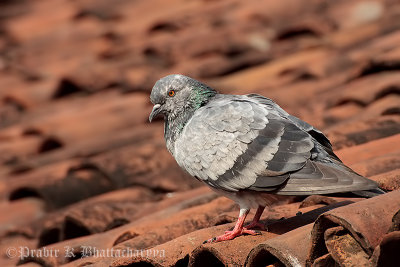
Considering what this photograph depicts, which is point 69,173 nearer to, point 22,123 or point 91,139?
point 91,139

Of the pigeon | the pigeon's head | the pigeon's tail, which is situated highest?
the pigeon's head

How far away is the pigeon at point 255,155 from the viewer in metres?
3.49

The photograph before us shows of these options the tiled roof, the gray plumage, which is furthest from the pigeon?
the tiled roof

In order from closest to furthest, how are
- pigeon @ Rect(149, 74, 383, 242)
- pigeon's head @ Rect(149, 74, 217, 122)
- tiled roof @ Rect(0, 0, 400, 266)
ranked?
tiled roof @ Rect(0, 0, 400, 266) < pigeon @ Rect(149, 74, 383, 242) < pigeon's head @ Rect(149, 74, 217, 122)

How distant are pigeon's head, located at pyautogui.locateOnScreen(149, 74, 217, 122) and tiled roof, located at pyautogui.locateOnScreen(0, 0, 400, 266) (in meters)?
0.67

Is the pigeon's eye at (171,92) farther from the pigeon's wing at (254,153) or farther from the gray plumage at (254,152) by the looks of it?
the pigeon's wing at (254,153)

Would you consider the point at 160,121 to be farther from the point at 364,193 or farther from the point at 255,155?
the point at 364,193

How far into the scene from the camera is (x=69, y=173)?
589 centimetres

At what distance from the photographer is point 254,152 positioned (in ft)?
12.2

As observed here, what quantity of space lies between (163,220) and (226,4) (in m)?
5.13

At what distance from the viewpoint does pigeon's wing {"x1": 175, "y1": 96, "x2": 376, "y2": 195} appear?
3502mm

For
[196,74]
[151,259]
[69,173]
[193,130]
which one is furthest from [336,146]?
[196,74]

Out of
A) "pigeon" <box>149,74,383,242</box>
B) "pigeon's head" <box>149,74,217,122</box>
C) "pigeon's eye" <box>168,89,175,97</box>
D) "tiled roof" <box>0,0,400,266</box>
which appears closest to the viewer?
"tiled roof" <box>0,0,400,266</box>

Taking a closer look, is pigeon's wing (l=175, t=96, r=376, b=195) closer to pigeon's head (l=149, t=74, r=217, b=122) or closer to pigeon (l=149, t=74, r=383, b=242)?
pigeon (l=149, t=74, r=383, b=242)
